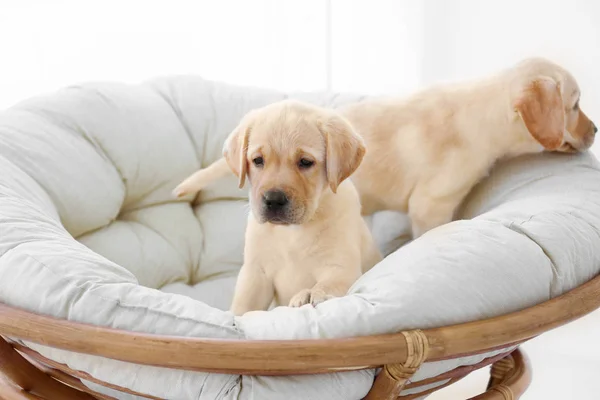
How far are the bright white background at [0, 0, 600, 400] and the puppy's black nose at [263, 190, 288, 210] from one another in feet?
5.41

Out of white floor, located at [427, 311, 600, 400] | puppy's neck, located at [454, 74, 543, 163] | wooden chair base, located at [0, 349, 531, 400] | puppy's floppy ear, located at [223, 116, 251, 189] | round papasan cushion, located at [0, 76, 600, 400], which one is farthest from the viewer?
white floor, located at [427, 311, 600, 400]

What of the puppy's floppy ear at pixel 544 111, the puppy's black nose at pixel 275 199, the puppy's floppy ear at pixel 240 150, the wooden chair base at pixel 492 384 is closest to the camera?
the wooden chair base at pixel 492 384

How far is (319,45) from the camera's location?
3682 millimetres

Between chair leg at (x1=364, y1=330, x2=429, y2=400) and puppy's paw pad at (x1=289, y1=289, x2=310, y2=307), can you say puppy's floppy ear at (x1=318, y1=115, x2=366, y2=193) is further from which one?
chair leg at (x1=364, y1=330, x2=429, y2=400)

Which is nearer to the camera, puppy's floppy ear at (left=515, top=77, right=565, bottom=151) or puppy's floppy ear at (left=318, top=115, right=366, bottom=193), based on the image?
puppy's floppy ear at (left=318, top=115, right=366, bottom=193)

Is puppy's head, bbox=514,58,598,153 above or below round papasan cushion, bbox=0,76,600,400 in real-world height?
above

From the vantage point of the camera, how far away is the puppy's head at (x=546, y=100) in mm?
1914

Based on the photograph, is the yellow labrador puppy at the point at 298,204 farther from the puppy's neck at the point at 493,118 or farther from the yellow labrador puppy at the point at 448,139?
the puppy's neck at the point at 493,118

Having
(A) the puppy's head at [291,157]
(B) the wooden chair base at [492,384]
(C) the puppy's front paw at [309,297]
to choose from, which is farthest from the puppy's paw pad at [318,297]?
(B) the wooden chair base at [492,384]

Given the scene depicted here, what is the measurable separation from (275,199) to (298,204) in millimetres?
60

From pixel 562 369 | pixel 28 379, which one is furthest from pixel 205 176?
pixel 562 369

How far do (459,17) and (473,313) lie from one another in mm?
2474

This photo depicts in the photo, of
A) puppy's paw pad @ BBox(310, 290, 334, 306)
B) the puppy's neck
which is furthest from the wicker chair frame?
the puppy's neck

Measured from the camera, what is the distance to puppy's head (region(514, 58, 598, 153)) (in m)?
1.91
